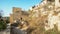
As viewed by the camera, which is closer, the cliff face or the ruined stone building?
the cliff face

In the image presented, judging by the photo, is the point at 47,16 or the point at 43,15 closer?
the point at 47,16

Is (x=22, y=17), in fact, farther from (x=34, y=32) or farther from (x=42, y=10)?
(x=34, y=32)

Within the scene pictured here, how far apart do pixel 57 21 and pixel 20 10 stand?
9.30m

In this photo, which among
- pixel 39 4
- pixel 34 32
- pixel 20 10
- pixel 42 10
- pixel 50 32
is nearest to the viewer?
pixel 50 32

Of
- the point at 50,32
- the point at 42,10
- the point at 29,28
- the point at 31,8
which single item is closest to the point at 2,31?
the point at 50,32

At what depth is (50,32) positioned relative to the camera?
17.5 m

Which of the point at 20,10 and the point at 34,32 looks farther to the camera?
the point at 20,10

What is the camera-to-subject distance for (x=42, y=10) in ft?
82.8

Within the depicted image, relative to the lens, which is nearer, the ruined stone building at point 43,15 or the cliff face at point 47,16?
the cliff face at point 47,16

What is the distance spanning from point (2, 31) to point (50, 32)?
5787mm

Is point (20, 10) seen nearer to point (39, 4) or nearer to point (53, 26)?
point (39, 4)

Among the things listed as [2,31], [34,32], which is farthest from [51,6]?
[2,31]

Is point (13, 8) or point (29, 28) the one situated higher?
point (13, 8)

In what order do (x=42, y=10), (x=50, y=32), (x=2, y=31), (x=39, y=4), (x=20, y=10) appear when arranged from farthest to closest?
(x=39, y=4) → (x=20, y=10) → (x=42, y=10) → (x=50, y=32) → (x=2, y=31)
